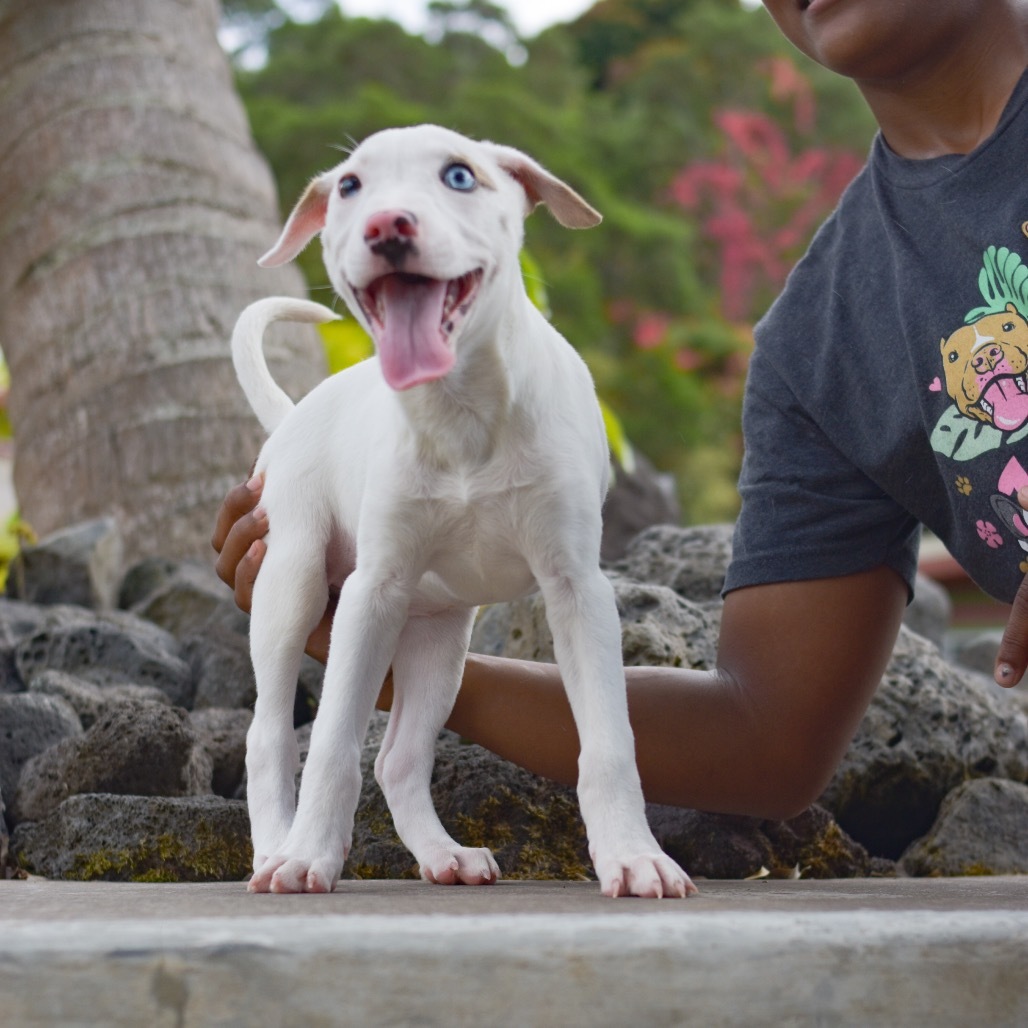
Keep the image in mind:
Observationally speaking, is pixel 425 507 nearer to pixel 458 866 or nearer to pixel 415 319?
pixel 415 319

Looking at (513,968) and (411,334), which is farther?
(411,334)

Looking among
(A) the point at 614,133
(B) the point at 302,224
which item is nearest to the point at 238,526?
(B) the point at 302,224

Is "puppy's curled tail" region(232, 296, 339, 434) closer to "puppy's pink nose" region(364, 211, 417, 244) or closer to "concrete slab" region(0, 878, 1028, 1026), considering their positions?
"puppy's pink nose" region(364, 211, 417, 244)

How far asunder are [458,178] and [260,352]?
3.17 feet

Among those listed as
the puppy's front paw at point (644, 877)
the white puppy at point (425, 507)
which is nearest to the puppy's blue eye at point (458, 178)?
the white puppy at point (425, 507)

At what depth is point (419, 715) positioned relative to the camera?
2639 millimetres

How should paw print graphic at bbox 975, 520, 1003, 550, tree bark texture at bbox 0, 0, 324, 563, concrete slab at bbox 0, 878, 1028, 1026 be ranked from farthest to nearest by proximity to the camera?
tree bark texture at bbox 0, 0, 324, 563 < paw print graphic at bbox 975, 520, 1003, 550 < concrete slab at bbox 0, 878, 1028, 1026

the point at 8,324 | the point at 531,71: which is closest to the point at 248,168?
the point at 8,324

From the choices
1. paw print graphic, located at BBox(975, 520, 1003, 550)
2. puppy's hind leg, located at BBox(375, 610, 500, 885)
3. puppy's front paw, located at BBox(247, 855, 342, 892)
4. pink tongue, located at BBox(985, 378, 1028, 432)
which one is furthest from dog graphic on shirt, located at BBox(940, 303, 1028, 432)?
puppy's front paw, located at BBox(247, 855, 342, 892)

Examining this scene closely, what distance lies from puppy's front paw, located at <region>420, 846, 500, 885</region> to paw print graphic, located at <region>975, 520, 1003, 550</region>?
46.4 inches

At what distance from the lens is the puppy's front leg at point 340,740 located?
6.76 ft

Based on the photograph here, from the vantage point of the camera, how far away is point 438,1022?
4.46ft

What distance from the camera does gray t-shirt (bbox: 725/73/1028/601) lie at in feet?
8.80

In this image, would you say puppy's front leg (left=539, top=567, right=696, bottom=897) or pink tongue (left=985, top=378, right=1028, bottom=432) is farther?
pink tongue (left=985, top=378, right=1028, bottom=432)
